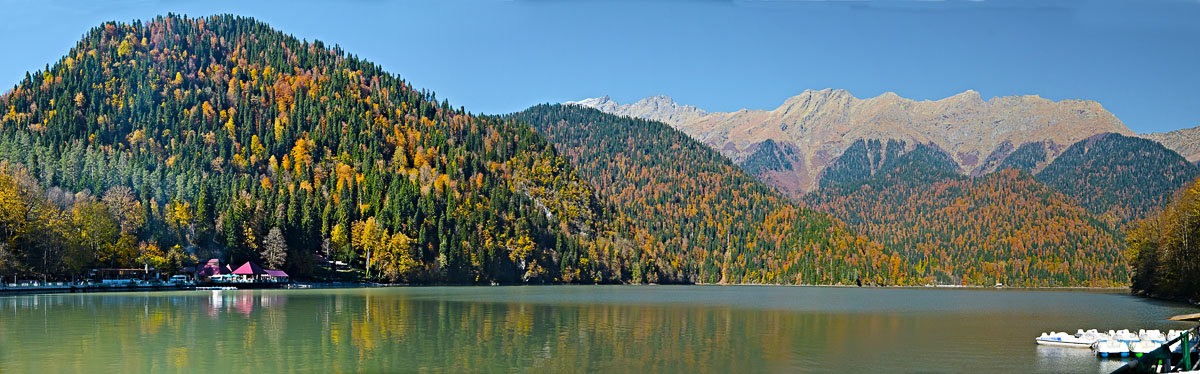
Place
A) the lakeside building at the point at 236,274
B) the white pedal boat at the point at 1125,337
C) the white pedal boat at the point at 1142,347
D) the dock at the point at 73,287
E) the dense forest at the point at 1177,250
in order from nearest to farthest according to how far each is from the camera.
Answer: the white pedal boat at the point at 1142,347
the white pedal boat at the point at 1125,337
the dense forest at the point at 1177,250
the dock at the point at 73,287
the lakeside building at the point at 236,274

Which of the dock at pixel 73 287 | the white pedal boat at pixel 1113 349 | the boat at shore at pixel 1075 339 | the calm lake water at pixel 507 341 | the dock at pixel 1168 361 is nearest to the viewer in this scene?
the dock at pixel 1168 361

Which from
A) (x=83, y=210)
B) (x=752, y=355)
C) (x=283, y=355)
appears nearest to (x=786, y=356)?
(x=752, y=355)

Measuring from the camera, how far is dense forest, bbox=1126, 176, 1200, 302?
103750mm

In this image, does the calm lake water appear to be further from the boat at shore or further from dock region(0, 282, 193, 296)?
dock region(0, 282, 193, 296)

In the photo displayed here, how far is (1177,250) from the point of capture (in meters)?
108

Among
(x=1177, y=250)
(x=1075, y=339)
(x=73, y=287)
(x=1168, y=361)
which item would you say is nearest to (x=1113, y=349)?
(x=1075, y=339)

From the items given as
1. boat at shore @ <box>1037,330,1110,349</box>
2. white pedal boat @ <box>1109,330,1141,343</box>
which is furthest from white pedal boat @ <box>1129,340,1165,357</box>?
boat at shore @ <box>1037,330,1110,349</box>

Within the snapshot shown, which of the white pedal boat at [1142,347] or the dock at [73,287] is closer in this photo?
the white pedal boat at [1142,347]

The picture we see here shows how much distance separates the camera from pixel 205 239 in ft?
516

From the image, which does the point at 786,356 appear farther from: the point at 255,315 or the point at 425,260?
the point at 425,260

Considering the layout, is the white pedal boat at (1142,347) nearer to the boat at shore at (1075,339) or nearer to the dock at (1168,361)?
the boat at shore at (1075,339)

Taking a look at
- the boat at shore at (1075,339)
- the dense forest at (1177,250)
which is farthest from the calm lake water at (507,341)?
the dense forest at (1177,250)

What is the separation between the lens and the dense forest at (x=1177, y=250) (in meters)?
104

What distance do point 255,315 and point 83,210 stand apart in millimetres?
70818
